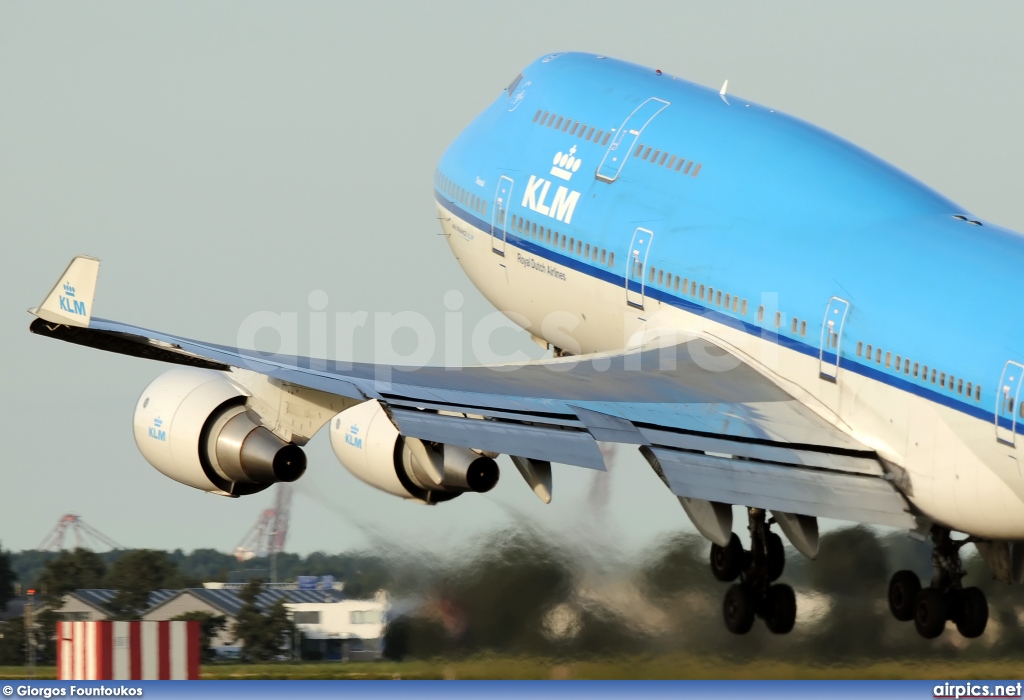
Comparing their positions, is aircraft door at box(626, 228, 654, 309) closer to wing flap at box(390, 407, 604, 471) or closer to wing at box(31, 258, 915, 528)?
wing at box(31, 258, 915, 528)

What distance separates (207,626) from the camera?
148 ft

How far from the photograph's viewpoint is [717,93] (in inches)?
1417

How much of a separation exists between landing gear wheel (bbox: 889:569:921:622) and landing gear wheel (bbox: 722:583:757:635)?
2172 millimetres

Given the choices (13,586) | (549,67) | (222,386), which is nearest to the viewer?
(222,386)

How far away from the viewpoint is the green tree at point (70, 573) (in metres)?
47.0

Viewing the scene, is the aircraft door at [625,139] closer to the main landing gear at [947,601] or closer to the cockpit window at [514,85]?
the cockpit window at [514,85]

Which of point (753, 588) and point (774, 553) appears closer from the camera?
point (774, 553)

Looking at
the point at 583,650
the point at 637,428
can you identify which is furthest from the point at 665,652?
the point at 637,428

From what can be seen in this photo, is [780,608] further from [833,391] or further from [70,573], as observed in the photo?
[70,573]

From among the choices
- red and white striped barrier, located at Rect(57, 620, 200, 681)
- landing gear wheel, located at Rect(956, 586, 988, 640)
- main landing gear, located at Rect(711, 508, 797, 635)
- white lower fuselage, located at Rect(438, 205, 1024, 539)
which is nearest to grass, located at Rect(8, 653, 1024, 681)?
main landing gear, located at Rect(711, 508, 797, 635)

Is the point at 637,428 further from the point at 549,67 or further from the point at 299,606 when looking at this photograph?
the point at 299,606

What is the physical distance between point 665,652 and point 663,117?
9.51 meters

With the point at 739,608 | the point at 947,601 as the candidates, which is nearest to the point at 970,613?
the point at 947,601

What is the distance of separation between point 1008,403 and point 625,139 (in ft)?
31.1
